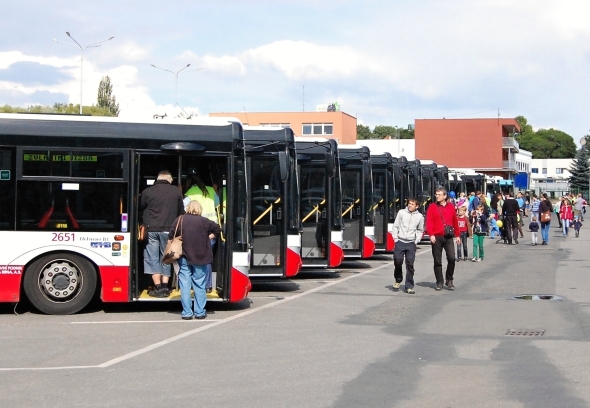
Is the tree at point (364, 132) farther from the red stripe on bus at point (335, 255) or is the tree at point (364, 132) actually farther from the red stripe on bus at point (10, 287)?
the red stripe on bus at point (10, 287)

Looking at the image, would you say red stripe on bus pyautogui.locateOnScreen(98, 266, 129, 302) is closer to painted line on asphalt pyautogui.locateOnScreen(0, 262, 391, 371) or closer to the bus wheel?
the bus wheel

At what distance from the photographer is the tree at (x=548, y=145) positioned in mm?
176250

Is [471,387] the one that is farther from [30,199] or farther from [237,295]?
[30,199]

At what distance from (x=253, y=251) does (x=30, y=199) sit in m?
4.82

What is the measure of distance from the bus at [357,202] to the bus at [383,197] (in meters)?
2.04

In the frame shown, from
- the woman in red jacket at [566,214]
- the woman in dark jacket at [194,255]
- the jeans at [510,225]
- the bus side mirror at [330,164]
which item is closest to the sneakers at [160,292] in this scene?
the woman in dark jacket at [194,255]

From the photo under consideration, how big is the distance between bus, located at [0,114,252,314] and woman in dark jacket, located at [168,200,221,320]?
0.53 m

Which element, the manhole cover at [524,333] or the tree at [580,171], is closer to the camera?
the manhole cover at [524,333]

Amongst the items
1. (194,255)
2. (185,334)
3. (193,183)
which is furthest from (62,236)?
(185,334)

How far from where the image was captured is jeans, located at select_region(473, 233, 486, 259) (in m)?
23.9

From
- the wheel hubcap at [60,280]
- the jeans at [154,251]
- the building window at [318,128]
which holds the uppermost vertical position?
the building window at [318,128]

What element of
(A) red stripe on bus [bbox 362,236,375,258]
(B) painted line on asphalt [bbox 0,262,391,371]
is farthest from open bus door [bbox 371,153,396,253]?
(B) painted line on asphalt [bbox 0,262,391,371]

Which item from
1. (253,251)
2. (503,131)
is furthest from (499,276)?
(503,131)

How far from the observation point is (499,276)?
1959cm
